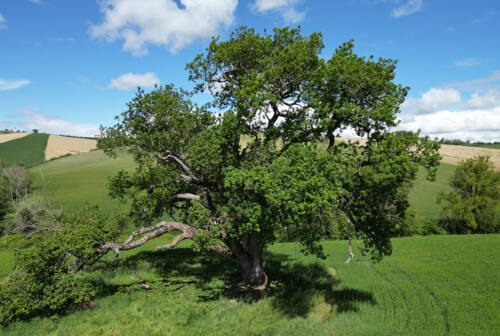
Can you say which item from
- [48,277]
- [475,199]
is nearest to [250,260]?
[48,277]

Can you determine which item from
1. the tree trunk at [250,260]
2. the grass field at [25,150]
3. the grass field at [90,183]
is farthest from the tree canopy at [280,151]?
the grass field at [25,150]

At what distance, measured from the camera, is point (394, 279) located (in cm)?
1988

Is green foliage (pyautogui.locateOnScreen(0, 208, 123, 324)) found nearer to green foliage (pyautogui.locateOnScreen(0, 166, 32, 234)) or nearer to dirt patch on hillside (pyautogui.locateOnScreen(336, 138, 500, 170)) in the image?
green foliage (pyautogui.locateOnScreen(0, 166, 32, 234))

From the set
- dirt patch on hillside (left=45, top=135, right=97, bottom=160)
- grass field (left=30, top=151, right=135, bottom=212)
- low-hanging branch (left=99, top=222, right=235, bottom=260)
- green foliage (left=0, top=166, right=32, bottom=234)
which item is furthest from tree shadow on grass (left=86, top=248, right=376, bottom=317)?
dirt patch on hillside (left=45, top=135, right=97, bottom=160)

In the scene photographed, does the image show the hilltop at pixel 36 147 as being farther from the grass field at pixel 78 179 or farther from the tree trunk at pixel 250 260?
the tree trunk at pixel 250 260

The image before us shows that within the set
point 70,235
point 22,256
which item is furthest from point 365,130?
point 22,256

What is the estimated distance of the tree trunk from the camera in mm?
17656

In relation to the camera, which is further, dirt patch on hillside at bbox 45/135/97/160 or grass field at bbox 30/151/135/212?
dirt patch on hillside at bbox 45/135/97/160

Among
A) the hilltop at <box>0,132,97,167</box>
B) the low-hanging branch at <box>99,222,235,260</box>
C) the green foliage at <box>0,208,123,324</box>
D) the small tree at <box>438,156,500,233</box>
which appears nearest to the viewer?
the green foliage at <box>0,208,123,324</box>

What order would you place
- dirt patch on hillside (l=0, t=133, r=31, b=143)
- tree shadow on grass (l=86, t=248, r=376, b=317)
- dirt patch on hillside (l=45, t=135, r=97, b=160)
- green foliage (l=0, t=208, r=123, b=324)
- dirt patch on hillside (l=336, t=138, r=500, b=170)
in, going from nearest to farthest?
green foliage (l=0, t=208, r=123, b=324)
tree shadow on grass (l=86, t=248, r=376, b=317)
dirt patch on hillside (l=336, t=138, r=500, b=170)
dirt patch on hillside (l=45, t=135, r=97, b=160)
dirt patch on hillside (l=0, t=133, r=31, b=143)

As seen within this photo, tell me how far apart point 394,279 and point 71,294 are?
65.1 feet

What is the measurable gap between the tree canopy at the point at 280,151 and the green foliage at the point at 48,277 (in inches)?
48.6

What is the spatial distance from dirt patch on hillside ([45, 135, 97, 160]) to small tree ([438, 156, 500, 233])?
125m

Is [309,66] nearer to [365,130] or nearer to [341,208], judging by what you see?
[365,130]
